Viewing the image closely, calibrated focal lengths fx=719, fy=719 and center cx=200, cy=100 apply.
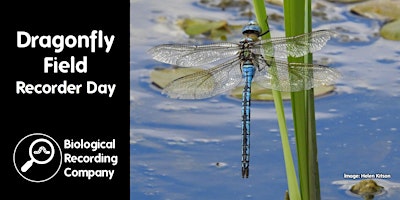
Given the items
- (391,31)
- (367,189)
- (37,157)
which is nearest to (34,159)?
(37,157)

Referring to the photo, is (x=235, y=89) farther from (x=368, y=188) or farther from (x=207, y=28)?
(x=368, y=188)

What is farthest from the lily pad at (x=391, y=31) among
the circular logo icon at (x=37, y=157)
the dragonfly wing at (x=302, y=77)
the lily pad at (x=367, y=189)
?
the circular logo icon at (x=37, y=157)

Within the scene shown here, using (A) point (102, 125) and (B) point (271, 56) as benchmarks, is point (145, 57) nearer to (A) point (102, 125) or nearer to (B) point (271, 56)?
(A) point (102, 125)

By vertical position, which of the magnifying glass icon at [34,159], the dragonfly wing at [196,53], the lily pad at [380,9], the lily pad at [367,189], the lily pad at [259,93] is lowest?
the lily pad at [367,189]

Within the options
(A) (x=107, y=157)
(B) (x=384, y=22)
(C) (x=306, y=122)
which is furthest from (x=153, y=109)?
(B) (x=384, y=22)

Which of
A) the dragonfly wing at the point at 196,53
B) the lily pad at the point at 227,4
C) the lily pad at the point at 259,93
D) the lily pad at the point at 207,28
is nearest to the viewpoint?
the dragonfly wing at the point at 196,53

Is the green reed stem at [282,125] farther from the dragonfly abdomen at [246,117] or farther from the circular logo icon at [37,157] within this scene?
the circular logo icon at [37,157]
